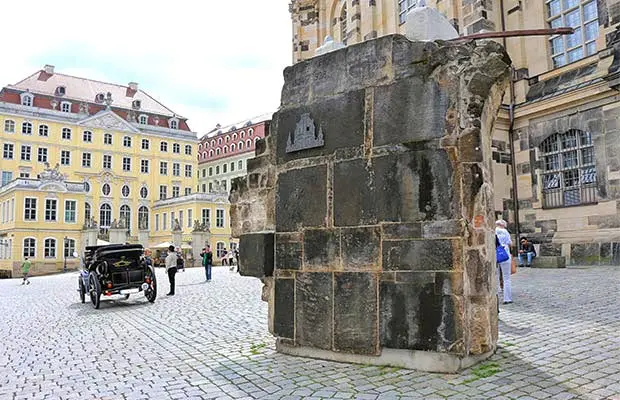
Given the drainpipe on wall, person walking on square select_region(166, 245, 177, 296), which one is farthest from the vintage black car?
the drainpipe on wall

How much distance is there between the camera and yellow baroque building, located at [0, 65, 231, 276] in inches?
1987

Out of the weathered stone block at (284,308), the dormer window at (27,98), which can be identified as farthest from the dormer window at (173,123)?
the weathered stone block at (284,308)

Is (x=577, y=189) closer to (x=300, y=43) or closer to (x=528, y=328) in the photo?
(x=528, y=328)

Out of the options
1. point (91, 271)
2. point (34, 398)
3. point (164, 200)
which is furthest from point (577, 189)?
point (164, 200)

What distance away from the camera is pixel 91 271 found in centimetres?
1343

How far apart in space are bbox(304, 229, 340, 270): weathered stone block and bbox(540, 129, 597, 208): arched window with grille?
1406 centimetres

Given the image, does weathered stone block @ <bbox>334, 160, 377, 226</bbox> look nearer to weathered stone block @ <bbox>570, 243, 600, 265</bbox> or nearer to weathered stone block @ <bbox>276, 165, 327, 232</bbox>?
weathered stone block @ <bbox>276, 165, 327, 232</bbox>

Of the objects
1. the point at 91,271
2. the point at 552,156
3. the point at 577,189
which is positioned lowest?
the point at 91,271

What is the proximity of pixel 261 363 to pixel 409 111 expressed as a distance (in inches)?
121

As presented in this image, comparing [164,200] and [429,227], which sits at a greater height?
[164,200]

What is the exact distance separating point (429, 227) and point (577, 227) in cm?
1420

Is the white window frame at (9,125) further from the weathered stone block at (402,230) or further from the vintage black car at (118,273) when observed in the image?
the weathered stone block at (402,230)

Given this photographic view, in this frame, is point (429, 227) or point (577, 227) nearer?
point (429, 227)

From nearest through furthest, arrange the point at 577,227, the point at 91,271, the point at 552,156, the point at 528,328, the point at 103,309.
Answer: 1. the point at 528,328
2. the point at 103,309
3. the point at 91,271
4. the point at 577,227
5. the point at 552,156
